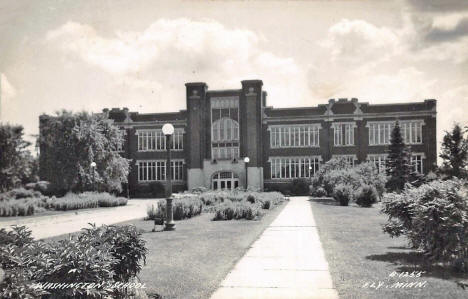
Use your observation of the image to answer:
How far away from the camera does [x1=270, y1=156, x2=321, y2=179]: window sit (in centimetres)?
5262

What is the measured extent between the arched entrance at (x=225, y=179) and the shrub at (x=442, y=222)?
4356cm

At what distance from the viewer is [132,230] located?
696 centimetres

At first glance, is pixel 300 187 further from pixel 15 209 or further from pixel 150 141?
pixel 15 209

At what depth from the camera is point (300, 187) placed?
51.2m

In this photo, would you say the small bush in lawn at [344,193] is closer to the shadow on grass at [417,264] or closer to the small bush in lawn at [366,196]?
the small bush in lawn at [366,196]

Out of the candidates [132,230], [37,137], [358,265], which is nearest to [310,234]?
[358,265]

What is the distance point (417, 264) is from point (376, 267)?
103cm

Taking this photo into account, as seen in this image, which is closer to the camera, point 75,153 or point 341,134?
point 75,153

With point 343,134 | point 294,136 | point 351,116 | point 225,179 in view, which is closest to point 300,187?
point 294,136

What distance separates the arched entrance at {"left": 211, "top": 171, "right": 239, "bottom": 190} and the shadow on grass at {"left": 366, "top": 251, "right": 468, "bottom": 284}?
138 feet

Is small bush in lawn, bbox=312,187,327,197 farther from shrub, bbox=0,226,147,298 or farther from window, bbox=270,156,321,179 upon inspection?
shrub, bbox=0,226,147,298

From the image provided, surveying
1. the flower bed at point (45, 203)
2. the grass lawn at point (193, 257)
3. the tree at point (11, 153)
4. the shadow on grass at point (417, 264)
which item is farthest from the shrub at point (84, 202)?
the shadow on grass at point (417, 264)

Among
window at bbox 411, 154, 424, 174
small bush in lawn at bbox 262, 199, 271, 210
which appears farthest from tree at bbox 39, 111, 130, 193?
window at bbox 411, 154, 424, 174

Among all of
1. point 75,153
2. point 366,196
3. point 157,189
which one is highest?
point 75,153
